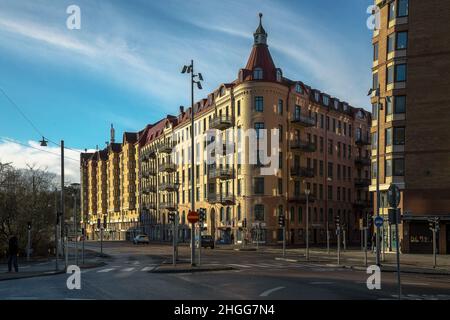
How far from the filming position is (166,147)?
86625 mm

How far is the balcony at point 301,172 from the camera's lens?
66.5 m

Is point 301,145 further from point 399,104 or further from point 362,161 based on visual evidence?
point 399,104

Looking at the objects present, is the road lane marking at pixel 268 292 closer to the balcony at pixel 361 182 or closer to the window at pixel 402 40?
the window at pixel 402 40

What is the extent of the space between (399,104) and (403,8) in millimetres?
8962

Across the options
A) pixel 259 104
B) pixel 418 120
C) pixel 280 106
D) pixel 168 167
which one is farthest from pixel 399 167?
pixel 168 167

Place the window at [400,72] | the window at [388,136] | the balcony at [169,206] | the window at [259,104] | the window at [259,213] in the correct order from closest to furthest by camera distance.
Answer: the window at [400,72], the window at [388,136], the window at [259,213], the window at [259,104], the balcony at [169,206]

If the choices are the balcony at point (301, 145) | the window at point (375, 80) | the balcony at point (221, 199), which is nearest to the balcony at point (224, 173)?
the balcony at point (221, 199)

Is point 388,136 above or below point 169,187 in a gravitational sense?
above

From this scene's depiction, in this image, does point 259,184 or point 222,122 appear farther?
point 222,122

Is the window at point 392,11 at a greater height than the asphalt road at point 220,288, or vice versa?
the window at point 392,11

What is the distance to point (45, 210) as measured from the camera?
39.9 meters

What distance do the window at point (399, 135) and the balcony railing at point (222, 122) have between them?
23.3 metres

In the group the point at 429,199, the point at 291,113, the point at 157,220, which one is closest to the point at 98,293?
the point at 429,199

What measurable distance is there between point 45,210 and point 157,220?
2171 inches
